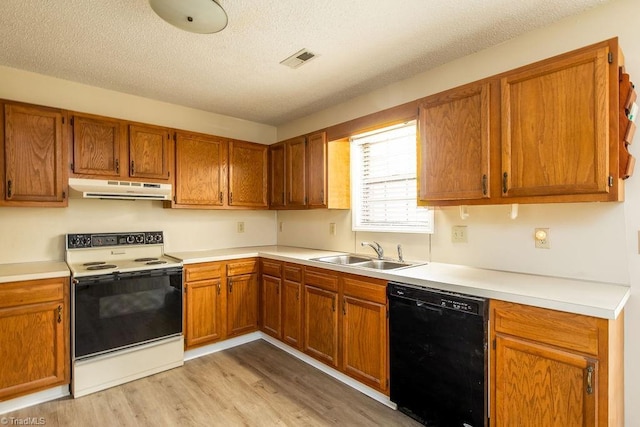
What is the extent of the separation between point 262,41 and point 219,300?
226cm

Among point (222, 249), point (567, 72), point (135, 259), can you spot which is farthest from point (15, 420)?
point (567, 72)

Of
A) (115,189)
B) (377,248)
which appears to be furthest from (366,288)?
(115,189)

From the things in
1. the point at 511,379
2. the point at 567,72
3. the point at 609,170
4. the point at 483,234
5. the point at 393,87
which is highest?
the point at 393,87

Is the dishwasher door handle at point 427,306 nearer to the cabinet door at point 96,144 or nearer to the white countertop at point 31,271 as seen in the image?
the white countertop at point 31,271

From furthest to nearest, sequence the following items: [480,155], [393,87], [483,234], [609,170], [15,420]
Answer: [393,87]
[483,234]
[15,420]
[480,155]
[609,170]

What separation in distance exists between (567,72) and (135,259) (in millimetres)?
3481

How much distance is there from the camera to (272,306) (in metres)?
3.23

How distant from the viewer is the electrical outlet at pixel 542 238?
1.98 m

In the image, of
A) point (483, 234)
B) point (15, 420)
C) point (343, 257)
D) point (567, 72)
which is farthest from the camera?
point (343, 257)

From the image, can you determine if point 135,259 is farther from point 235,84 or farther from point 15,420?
point 235,84

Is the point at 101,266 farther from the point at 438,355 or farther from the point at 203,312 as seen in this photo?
the point at 438,355

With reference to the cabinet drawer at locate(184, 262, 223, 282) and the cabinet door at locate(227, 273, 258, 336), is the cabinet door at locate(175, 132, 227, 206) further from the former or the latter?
the cabinet door at locate(227, 273, 258, 336)

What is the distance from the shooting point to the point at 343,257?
10.2 ft

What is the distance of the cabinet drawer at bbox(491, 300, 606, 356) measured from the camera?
1393 mm
